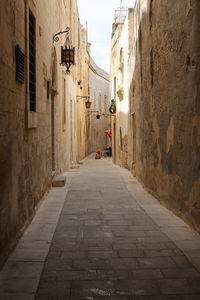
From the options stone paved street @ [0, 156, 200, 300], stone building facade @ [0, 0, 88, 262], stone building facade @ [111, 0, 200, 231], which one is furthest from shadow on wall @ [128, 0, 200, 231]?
stone building facade @ [0, 0, 88, 262]

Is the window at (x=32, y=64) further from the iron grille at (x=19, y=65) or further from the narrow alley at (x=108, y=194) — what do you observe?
the iron grille at (x=19, y=65)

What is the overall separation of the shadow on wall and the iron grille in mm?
2382

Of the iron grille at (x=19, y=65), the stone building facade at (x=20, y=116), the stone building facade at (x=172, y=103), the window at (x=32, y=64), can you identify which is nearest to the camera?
the stone building facade at (x=20, y=116)

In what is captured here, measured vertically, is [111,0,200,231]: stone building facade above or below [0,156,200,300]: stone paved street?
above

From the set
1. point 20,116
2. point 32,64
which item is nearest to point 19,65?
point 20,116

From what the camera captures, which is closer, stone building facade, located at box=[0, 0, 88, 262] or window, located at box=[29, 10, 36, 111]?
stone building facade, located at box=[0, 0, 88, 262]

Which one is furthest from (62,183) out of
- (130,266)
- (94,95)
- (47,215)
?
(94,95)

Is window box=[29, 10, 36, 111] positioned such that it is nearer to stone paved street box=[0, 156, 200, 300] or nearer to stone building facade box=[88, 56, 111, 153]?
stone paved street box=[0, 156, 200, 300]

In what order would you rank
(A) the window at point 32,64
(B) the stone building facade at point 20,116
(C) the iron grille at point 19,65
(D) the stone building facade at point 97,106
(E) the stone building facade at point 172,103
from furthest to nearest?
1. (D) the stone building facade at point 97,106
2. (A) the window at point 32,64
3. (E) the stone building facade at point 172,103
4. (C) the iron grille at point 19,65
5. (B) the stone building facade at point 20,116

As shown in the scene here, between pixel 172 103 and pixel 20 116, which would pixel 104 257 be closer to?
pixel 20 116

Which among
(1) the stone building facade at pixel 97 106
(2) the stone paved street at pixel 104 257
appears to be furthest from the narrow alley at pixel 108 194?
(1) the stone building facade at pixel 97 106

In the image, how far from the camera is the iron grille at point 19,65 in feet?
15.3

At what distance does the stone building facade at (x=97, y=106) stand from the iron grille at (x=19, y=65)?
27.6 meters

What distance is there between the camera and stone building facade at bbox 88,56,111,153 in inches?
1334
